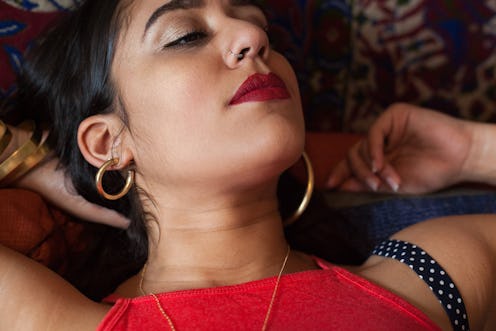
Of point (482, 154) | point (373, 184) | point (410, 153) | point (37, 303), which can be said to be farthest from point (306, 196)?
point (37, 303)

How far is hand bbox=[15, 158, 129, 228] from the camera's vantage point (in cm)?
134

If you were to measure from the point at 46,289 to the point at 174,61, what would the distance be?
0.47 m

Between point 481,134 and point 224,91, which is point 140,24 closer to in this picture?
point 224,91

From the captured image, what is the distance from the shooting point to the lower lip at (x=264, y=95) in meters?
1.08

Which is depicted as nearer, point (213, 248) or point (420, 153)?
point (213, 248)

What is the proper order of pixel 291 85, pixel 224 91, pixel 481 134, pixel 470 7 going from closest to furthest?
pixel 224 91 < pixel 291 85 < pixel 481 134 < pixel 470 7

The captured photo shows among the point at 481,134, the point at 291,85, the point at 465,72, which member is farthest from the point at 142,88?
the point at 465,72

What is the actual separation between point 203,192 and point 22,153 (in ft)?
1.41

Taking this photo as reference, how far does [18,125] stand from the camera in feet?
4.47

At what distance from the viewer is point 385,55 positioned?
183 centimetres

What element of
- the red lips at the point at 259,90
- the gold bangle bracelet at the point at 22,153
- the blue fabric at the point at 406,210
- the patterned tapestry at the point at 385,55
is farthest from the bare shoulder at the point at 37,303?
the patterned tapestry at the point at 385,55

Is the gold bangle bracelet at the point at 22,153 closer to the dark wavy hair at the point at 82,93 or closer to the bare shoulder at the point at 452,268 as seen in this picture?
the dark wavy hair at the point at 82,93

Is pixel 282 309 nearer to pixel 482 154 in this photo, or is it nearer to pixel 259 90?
pixel 259 90

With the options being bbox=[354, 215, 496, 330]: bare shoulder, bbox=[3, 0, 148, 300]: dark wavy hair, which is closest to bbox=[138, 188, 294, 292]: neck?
bbox=[3, 0, 148, 300]: dark wavy hair
